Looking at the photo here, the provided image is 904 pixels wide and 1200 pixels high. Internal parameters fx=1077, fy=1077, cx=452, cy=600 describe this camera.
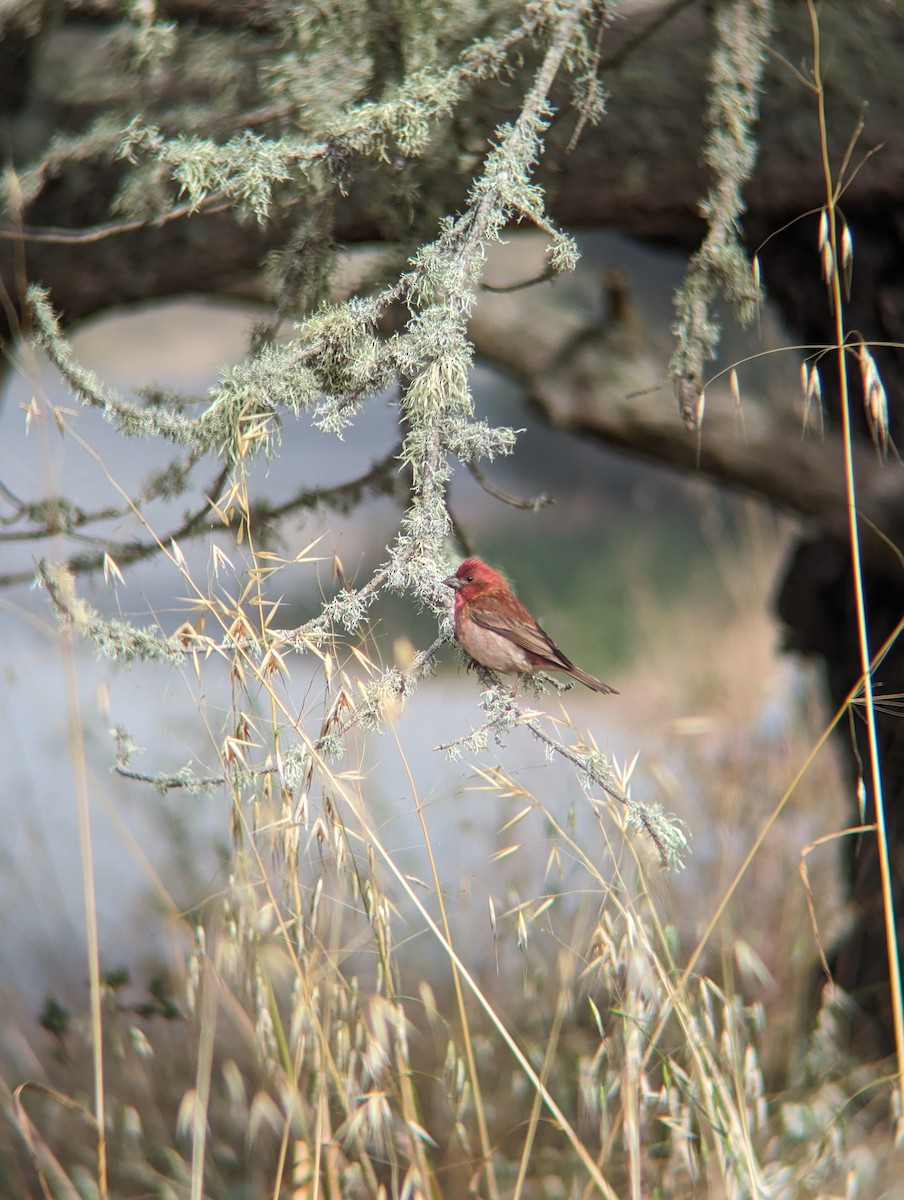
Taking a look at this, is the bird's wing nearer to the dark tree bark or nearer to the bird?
the bird

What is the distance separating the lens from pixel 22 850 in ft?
16.6

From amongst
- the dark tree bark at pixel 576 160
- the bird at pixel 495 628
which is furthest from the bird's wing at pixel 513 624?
the dark tree bark at pixel 576 160

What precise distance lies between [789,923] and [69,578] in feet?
9.29

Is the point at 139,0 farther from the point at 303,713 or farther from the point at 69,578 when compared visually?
the point at 303,713

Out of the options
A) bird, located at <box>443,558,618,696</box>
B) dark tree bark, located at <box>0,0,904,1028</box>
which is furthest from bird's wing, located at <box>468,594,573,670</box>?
dark tree bark, located at <box>0,0,904,1028</box>

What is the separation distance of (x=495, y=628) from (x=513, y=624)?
0.21 feet

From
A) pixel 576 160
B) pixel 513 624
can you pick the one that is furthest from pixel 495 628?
pixel 576 160

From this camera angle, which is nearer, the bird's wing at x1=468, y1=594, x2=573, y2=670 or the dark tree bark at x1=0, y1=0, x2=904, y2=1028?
the bird's wing at x1=468, y1=594, x2=573, y2=670

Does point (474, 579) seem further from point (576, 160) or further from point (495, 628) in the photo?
point (576, 160)

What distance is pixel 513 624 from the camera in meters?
2.03

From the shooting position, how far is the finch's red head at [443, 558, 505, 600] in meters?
1.98

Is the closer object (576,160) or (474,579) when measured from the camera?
(474,579)

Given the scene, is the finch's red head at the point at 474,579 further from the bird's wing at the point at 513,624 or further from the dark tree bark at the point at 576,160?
the dark tree bark at the point at 576,160

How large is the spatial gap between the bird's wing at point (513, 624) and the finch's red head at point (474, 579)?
3 cm
